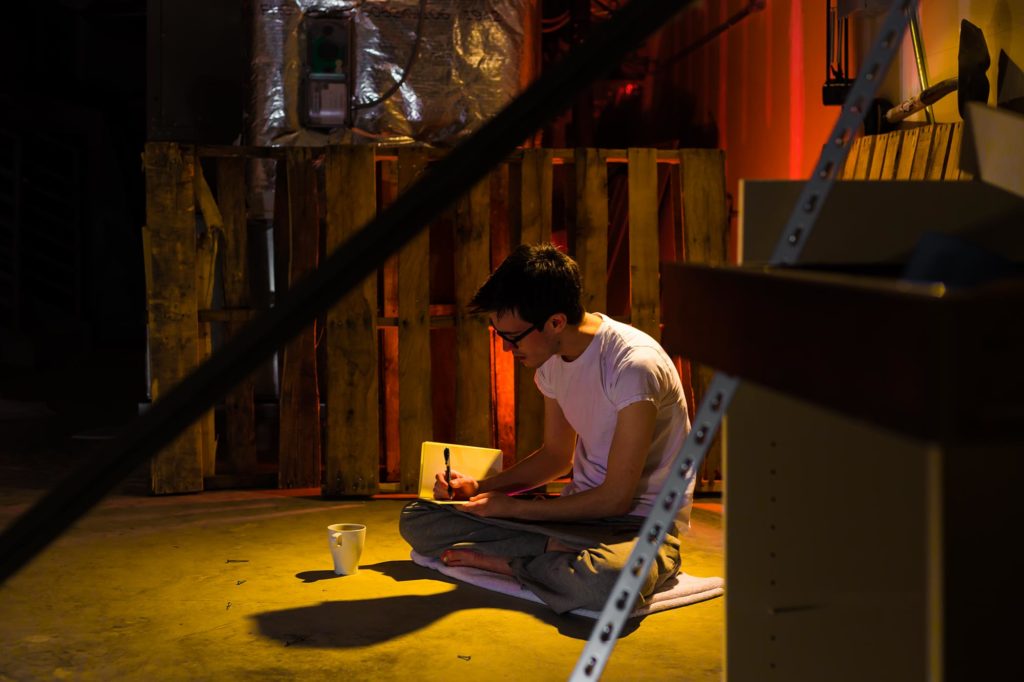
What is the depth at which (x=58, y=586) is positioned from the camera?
12.1ft

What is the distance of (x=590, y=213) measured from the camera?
5.27 meters

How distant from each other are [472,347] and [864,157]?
197cm

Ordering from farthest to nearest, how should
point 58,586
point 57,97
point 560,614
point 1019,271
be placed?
point 57,97 < point 58,586 < point 560,614 < point 1019,271

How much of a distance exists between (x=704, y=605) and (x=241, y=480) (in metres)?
2.71

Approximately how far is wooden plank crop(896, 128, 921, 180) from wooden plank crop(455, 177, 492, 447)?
193cm

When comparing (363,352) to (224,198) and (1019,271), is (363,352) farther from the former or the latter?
(1019,271)

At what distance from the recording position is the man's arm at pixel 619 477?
3.27 metres

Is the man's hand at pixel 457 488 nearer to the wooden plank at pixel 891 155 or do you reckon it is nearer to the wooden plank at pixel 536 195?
the wooden plank at pixel 536 195

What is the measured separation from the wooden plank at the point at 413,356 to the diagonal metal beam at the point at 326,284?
433 centimetres

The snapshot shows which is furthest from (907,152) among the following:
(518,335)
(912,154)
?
(518,335)

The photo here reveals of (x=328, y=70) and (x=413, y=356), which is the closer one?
(x=413, y=356)

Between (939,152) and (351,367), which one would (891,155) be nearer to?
(939,152)

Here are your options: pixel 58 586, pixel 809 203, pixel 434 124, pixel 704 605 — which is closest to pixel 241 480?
pixel 58 586

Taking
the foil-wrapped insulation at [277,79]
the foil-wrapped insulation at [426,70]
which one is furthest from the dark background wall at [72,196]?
the foil-wrapped insulation at [426,70]
